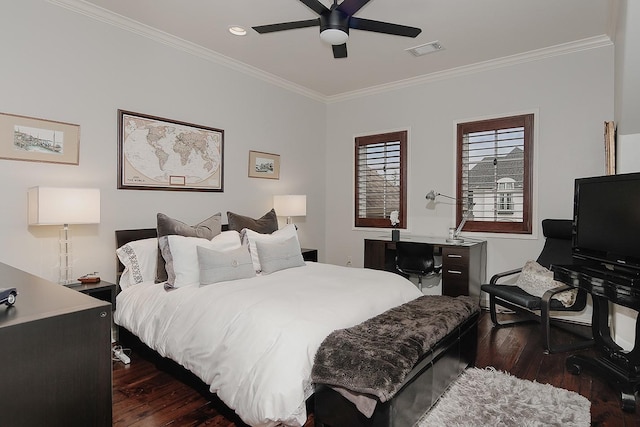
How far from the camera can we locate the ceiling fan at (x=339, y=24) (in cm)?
244

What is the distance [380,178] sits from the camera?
17.0 ft

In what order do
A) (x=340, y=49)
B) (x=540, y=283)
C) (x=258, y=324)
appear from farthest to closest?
(x=540, y=283) → (x=340, y=49) → (x=258, y=324)

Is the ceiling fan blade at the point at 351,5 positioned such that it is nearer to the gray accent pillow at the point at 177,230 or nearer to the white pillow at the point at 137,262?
the gray accent pillow at the point at 177,230

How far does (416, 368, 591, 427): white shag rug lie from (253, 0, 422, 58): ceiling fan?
8.12 ft

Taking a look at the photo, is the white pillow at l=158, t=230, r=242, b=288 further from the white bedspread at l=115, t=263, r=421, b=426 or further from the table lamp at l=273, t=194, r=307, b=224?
the table lamp at l=273, t=194, r=307, b=224

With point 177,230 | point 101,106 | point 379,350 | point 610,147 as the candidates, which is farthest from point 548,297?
point 101,106

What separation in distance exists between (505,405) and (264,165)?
352 centimetres

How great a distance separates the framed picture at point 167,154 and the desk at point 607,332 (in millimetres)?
3426

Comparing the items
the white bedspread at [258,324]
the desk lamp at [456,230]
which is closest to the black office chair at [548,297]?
the desk lamp at [456,230]

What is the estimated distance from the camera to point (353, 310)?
2.26m

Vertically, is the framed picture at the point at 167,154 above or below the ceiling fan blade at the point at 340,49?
below

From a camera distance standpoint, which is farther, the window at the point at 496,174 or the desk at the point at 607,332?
the window at the point at 496,174

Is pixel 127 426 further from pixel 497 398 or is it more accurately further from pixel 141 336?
pixel 497 398

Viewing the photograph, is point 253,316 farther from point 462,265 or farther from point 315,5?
point 462,265
